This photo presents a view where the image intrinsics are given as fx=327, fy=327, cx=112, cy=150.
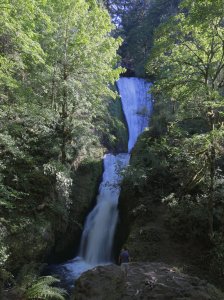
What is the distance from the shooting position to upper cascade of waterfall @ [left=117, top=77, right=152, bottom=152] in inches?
1056

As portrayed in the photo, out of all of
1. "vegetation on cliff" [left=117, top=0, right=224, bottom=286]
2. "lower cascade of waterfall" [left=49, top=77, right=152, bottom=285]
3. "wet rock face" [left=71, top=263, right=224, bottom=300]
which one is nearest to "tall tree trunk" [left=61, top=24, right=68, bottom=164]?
"lower cascade of waterfall" [left=49, top=77, right=152, bottom=285]

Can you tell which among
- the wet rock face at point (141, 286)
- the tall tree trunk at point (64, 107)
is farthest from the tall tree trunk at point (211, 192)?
the tall tree trunk at point (64, 107)

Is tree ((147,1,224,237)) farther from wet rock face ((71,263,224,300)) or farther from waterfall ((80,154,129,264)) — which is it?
waterfall ((80,154,129,264))

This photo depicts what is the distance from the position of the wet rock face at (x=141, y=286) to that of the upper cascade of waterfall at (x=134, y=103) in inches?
743

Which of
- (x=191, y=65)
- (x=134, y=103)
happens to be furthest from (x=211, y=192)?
(x=134, y=103)

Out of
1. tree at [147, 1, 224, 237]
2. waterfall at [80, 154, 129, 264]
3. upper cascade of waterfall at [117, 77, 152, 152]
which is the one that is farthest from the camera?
upper cascade of waterfall at [117, 77, 152, 152]

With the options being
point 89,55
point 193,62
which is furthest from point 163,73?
point 89,55

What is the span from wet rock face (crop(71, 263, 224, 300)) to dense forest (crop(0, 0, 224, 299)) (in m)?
2.42

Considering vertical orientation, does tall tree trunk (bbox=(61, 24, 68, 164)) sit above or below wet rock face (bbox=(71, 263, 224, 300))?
above

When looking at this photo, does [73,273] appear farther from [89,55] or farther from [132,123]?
[132,123]

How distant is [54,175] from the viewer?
12695 millimetres

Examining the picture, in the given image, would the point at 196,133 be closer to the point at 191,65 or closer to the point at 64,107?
the point at 191,65

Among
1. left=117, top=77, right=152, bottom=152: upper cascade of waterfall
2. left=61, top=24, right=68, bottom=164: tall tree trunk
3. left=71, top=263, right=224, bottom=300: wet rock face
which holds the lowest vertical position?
left=71, top=263, right=224, bottom=300: wet rock face

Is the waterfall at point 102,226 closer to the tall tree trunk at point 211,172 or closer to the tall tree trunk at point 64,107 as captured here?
the tall tree trunk at point 64,107
